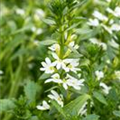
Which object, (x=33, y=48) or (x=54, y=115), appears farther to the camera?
(x=33, y=48)

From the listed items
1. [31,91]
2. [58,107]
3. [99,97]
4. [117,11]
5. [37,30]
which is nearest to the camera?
[58,107]

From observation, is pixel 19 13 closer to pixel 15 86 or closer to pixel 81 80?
pixel 15 86

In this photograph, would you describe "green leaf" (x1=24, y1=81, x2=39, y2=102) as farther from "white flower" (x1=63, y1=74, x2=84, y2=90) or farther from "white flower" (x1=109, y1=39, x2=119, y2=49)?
"white flower" (x1=109, y1=39, x2=119, y2=49)

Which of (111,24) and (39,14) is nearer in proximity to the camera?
(111,24)

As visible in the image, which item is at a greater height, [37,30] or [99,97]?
[37,30]

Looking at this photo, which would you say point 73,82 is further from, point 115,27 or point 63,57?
point 115,27

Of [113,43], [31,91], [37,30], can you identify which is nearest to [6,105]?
[31,91]

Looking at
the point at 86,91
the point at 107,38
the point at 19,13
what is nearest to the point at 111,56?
the point at 107,38

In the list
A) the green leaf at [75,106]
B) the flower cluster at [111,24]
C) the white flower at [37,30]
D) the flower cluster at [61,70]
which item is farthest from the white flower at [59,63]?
the white flower at [37,30]
